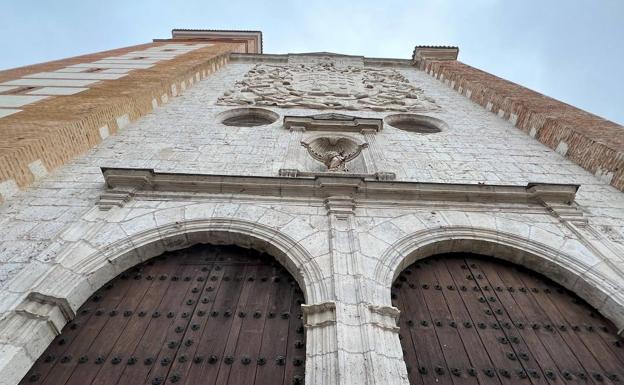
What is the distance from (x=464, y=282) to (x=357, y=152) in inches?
116

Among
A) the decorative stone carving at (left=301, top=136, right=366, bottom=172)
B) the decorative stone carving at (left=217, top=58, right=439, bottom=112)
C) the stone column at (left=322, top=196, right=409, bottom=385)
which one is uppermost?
the decorative stone carving at (left=217, top=58, right=439, bottom=112)

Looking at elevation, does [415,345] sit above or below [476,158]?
below

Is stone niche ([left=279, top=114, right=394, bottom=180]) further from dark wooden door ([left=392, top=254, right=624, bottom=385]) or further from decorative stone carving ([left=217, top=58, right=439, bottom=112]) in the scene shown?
dark wooden door ([left=392, top=254, right=624, bottom=385])

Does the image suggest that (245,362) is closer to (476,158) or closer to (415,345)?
(415,345)

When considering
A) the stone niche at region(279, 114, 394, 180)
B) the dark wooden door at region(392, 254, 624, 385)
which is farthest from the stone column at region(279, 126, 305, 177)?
the dark wooden door at region(392, 254, 624, 385)

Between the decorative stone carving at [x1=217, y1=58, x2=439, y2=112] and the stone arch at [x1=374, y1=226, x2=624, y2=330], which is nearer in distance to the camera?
the stone arch at [x1=374, y1=226, x2=624, y2=330]

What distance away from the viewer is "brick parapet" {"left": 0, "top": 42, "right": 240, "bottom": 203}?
4.47 m

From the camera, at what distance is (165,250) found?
406 cm

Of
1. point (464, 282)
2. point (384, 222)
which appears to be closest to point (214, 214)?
point (384, 222)

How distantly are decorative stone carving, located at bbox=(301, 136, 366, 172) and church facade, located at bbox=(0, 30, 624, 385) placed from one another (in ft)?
0.13

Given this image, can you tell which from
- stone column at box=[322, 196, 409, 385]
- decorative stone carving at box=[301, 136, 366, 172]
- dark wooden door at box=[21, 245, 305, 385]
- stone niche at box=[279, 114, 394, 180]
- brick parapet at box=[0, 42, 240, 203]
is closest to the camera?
stone column at box=[322, 196, 409, 385]

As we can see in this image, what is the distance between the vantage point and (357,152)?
6.25 m

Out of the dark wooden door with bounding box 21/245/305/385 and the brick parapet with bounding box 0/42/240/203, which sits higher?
the brick parapet with bounding box 0/42/240/203

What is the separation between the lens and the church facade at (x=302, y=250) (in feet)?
9.77
